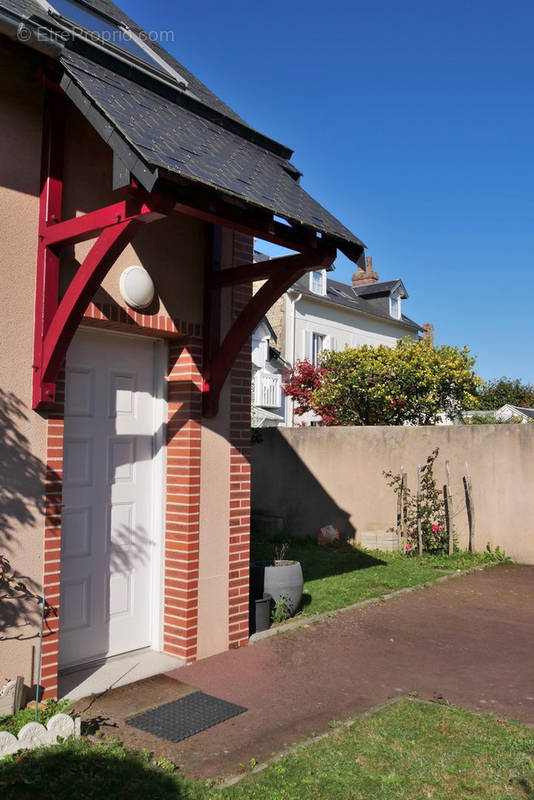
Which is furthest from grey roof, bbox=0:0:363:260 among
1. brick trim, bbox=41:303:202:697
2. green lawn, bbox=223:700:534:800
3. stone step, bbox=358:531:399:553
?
stone step, bbox=358:531:399:553

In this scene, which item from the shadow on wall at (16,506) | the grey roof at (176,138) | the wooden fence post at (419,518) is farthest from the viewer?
the wooden fence post at (419,518)

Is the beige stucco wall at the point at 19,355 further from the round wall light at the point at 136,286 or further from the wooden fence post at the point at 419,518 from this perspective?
the wooden fence post at the point at 419,518

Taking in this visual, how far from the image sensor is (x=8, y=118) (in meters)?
4.19

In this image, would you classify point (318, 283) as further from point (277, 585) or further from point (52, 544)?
point (52, 544)

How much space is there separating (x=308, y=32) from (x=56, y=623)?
7105 millimetres

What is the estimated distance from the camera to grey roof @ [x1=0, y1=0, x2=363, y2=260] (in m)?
3.76

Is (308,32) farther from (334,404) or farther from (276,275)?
(334,404)

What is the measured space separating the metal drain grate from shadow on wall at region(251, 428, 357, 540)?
7.41 meters

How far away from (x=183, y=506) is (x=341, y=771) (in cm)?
244

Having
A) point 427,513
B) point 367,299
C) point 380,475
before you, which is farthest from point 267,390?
point 427,513

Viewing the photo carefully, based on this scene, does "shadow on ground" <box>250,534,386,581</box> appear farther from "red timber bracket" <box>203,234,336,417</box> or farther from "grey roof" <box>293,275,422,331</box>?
"grey roof" <box>293,275,422,331</box>

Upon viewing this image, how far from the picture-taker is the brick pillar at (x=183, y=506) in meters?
5.37

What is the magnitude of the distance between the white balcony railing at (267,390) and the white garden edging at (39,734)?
60.7 ft

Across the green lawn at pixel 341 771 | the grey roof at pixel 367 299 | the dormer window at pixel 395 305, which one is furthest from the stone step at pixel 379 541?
the dormer window at pixel 395 305
